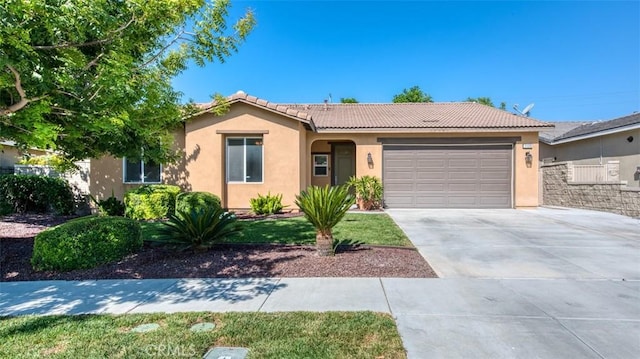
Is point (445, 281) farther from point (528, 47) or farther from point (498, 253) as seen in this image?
point (528, 47)

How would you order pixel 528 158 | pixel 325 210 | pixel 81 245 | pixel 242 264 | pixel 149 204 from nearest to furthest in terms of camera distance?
pixel 81 245 → pixel 242 264 → pixel 325 210 → pixel 149 204 → pixel 528 158

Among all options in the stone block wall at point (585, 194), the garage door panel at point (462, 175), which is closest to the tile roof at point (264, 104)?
the garage door panel at point (462, 175)

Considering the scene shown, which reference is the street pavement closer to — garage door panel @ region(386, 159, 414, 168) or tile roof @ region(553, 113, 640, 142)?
garage door panel @ region(386, 159, 414, 168)

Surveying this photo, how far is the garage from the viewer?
45.9ft

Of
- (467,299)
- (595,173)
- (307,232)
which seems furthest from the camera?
(595,173)

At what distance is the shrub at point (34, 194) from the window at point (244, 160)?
618 centimetres

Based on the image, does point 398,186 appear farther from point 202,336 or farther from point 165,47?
point 202,336

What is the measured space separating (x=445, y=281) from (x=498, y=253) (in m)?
2.35

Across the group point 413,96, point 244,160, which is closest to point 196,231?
point 244,160

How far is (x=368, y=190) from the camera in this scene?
1371cm

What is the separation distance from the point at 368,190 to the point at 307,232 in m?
5.57

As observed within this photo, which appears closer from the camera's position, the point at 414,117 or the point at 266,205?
the point at 266,205

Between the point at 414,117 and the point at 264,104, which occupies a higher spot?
the point at 414,117

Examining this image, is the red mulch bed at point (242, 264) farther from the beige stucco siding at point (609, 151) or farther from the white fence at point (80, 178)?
the beige stucco siding at point (609, 151)
